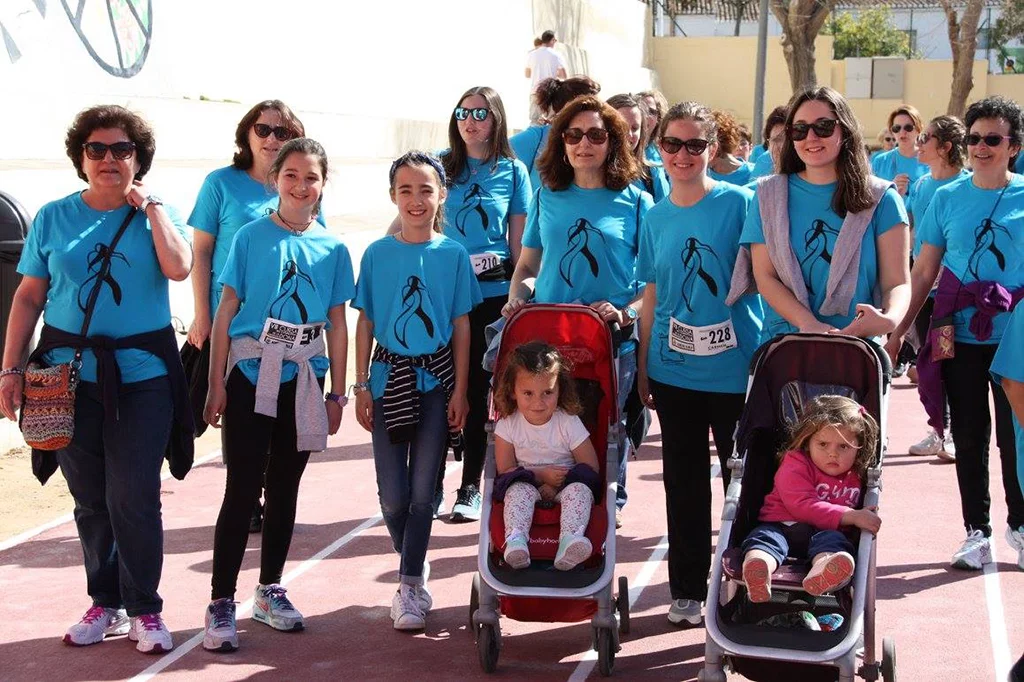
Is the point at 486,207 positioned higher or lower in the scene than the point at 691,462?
higher

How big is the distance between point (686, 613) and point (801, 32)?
87.3ft

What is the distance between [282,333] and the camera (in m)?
5.49

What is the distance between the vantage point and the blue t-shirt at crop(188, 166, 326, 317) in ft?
21.0

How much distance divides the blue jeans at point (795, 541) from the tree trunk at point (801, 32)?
2694 centimetres

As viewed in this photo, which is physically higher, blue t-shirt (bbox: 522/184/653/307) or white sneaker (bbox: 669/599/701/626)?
blue t-shirt (bbox: 522/184/653/307)

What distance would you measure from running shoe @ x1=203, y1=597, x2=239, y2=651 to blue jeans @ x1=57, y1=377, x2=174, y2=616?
21 cm

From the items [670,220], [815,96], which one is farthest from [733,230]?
[815,96]

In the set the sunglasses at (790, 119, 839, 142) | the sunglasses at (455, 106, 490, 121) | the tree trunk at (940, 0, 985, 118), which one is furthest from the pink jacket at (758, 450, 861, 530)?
the tree trunk at (940, 0, 985, 118)

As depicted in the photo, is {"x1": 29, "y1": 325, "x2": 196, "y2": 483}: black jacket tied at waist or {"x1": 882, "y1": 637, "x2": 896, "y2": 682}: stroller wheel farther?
{"x1": 29, "y1": 325, "x2": 196, "y2": 483}: black jacket tied at waist

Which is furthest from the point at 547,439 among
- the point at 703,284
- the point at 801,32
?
the point at 801,32

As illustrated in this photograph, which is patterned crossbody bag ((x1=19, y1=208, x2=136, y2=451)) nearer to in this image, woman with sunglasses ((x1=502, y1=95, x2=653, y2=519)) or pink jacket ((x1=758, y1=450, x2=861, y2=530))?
woman with sunglasses ((x1=502, y1=95, x2=653, y2=519))

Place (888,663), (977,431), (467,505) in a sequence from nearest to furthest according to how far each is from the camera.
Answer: (888,663) → (977,431) → (467,505)

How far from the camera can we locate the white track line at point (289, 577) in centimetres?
529

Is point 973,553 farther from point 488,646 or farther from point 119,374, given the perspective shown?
point 119,374
